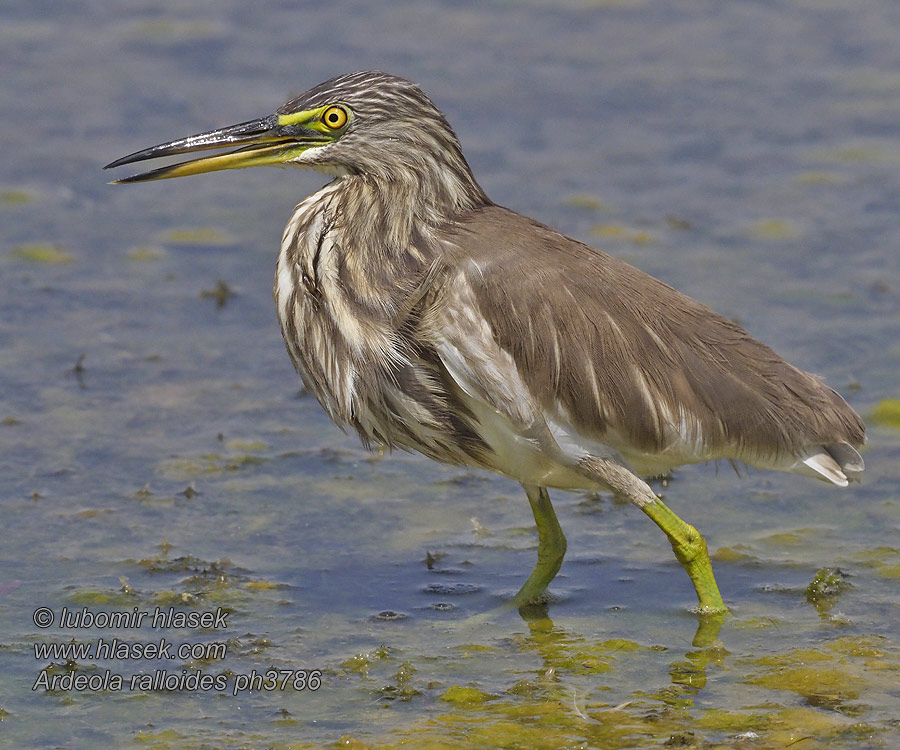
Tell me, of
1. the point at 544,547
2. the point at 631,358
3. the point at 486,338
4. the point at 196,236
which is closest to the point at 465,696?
the point at 544,547

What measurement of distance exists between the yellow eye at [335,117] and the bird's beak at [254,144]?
60mm

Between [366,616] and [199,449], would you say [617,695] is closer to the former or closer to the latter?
[366,616]

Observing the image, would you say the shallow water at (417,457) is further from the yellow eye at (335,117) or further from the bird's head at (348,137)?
the yellow eye at (335,117)

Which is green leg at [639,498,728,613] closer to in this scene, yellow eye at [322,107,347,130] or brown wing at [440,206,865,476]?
brown wing at [440,206,865,476]

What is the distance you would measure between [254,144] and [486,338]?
1289 mm

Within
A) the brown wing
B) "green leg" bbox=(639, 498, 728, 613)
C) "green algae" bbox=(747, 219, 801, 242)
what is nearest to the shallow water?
"green algae" bbox=(747, 219, 801, 242)

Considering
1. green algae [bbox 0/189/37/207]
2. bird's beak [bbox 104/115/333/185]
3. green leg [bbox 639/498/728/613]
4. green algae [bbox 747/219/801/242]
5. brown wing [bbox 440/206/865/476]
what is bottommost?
green algae [bbox 0/189/37/207]

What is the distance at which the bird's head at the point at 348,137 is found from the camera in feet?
20.8

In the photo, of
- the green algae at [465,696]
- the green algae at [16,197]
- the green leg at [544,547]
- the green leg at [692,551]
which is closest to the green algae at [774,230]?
the green leg at [544,547]

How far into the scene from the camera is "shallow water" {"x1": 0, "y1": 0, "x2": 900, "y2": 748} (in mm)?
5914

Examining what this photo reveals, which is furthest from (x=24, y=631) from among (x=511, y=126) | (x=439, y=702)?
(x=511, y=126)

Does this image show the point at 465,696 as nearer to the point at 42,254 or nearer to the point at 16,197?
the point at 42,254

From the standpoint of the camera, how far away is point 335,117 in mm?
6332

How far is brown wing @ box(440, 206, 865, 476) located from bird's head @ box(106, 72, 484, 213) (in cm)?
34
